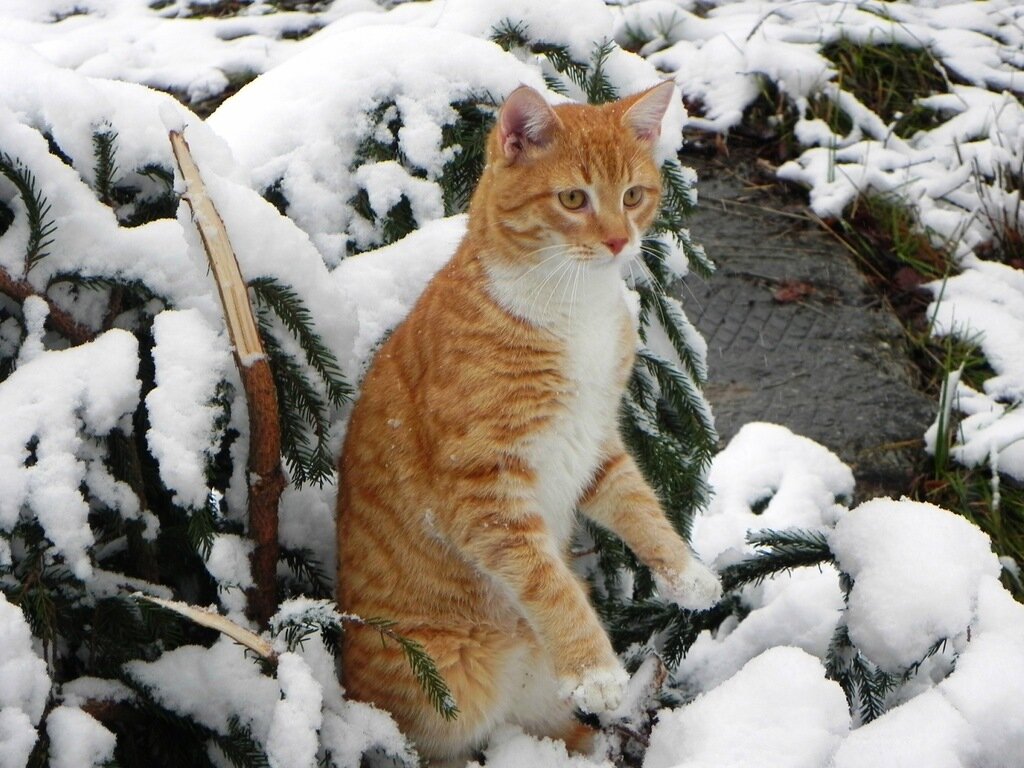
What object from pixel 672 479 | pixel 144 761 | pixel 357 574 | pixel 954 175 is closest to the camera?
pixel 144 761

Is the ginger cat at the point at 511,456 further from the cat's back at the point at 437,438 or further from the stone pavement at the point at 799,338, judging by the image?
the stone pavement at the point at 799,338

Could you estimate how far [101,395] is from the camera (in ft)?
5.36

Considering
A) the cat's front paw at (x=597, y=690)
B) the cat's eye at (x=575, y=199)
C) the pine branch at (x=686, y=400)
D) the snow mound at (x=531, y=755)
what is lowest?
the snow mound at (x=531, y=755)

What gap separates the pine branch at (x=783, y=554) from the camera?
199cm

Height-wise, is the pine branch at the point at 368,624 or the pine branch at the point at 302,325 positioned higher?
the pine branch at the point at 302,325

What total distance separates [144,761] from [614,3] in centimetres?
485

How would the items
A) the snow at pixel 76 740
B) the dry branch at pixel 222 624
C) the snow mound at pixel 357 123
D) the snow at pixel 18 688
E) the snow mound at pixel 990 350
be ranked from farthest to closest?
the snow mound at pixel 990 350 → the snow mound at pixel 357 123 → the dry branch at pixel 222 624 → the snow at pixel 76 740 → the snow at pixel 18 688

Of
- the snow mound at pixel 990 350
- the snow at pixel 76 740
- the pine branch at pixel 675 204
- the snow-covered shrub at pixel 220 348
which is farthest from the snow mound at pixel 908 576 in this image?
the snow mound at pixel 990 350

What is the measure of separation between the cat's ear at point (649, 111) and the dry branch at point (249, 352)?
0.98m

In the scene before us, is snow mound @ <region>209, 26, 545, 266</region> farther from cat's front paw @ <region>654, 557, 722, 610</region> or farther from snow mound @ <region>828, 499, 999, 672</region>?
snow mound @ <region>828, 499, 999, 672</region>

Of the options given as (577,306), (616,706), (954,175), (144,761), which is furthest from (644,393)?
(954,175)

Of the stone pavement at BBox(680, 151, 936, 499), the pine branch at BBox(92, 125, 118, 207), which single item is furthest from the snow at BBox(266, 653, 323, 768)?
the stone pavement at BBox(680, 151, 936, 499)

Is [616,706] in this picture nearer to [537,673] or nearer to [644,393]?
[537,673]

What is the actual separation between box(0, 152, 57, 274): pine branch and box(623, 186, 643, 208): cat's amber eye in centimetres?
119
